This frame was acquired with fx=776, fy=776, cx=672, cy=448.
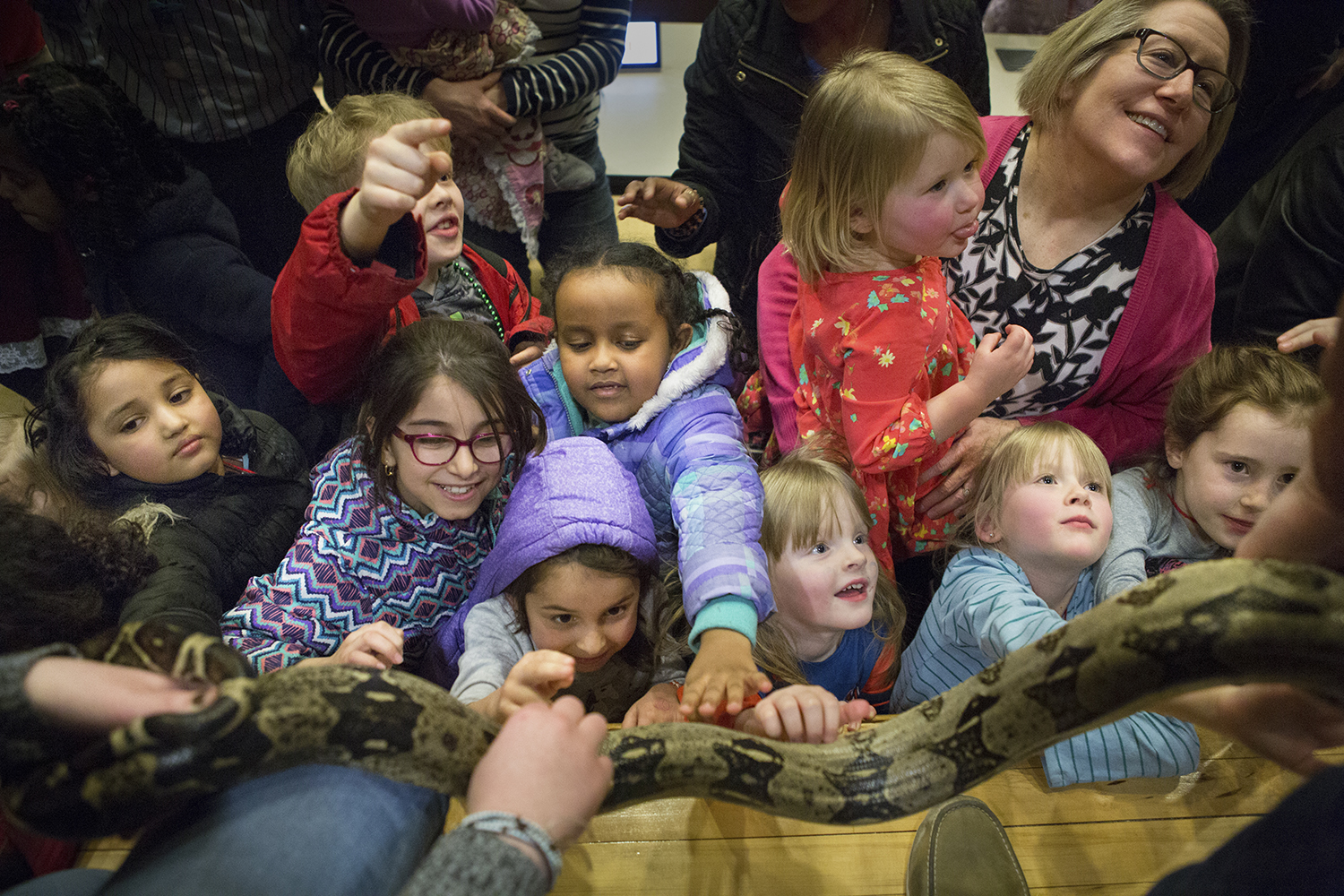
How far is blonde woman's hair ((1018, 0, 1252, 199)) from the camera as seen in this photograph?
1431mm

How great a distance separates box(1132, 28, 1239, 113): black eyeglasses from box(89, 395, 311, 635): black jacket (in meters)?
1.78

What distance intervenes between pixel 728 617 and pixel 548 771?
0.51 meters

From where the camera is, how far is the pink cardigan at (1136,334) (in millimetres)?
1522

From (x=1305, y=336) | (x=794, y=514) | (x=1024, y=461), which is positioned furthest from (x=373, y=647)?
(x=1305, y=336)

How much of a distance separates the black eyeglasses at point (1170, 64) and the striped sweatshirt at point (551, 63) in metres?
1.31

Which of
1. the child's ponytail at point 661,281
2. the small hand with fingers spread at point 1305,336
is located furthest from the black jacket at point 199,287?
the small hand with fingers spread at point 1305,336

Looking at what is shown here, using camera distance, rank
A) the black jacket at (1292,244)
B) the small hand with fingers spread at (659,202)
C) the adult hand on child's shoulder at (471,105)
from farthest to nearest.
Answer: the adult hand on child's shoulder at (471,105) → the small hand with fingers spread at (659,202) → the black jacket at (1292,244)

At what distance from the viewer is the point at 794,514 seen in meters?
1.36

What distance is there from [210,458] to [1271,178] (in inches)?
92.6

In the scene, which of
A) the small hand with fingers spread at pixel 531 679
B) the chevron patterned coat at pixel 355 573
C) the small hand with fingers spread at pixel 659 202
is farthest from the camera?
the small hand with fingers spread at pixel 659 202

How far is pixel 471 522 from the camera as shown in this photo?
4.79ft

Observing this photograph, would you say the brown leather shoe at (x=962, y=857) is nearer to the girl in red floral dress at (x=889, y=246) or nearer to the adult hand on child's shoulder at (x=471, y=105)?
the girl in red floral dress at (x=889, y=246)

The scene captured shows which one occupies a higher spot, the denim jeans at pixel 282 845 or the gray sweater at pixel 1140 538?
the denim jeans at pixel 282 845

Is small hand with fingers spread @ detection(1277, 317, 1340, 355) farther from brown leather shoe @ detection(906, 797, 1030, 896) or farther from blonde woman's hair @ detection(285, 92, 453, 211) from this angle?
blonde woman's hair @ detection(285, 92, 453, 211)
